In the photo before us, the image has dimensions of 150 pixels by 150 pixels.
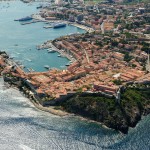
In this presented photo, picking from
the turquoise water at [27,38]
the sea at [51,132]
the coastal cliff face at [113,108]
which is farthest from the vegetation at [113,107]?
the turquoise water at [27,38]

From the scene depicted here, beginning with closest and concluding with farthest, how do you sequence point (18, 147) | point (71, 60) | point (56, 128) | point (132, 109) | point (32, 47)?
point (18, 147) → point (56, 128) → point (132, 109) → point (71, 60) → point (32, 47)

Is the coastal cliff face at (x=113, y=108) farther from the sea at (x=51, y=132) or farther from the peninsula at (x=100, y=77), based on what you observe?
the sea at (x=51, y=132)

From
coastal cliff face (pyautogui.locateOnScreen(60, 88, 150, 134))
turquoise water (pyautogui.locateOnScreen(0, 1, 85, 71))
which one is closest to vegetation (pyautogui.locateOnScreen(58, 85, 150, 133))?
coastal cliff face (pyautogui.locateOnScreen(60, 88, 150, 134))

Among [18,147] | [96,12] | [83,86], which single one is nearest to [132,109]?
[83,86]

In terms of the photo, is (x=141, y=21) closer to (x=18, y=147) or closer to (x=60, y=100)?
(x=60, y=100)

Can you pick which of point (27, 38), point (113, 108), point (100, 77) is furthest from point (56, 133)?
point (27, 38)

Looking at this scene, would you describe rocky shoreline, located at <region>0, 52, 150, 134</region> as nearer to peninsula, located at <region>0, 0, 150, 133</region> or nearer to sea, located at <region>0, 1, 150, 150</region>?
peninsula, located at <region>0, 0, 150, 133</region>

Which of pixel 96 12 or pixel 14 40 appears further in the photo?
pixel 96 12
